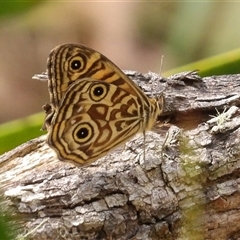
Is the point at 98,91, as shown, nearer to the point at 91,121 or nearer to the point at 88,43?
the point at 91,121

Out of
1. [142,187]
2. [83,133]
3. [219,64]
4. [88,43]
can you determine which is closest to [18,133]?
[83,133]

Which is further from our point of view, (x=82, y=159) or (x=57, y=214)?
(x=82, y=159)

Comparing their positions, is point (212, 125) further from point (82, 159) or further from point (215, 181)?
point (82, 159)

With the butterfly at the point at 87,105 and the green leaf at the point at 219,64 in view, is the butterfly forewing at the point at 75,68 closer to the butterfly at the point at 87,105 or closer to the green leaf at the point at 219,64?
the butterfly at the point at 87,105

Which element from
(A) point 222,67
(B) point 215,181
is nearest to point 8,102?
(A) point 222,67

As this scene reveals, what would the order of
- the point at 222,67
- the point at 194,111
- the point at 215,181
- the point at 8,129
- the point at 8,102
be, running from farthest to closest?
the point at 8,102
the point at 222,67
the point at 8,129
the point at 194,111
the point at 215,181

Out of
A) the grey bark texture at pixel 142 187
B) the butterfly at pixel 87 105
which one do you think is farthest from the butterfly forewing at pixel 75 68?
the grey bark texture at pixel 142 187

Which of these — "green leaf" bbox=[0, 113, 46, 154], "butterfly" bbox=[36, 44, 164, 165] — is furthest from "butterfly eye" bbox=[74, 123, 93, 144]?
"green leaf" bbox=[0, 113, 46, 154]
